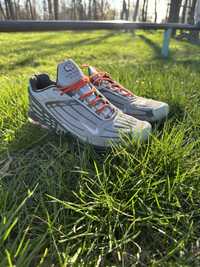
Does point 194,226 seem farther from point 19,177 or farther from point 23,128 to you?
point 23,128

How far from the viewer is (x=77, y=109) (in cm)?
102

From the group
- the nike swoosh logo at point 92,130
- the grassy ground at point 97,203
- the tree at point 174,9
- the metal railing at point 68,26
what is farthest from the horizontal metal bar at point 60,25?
the tree at point 174,9

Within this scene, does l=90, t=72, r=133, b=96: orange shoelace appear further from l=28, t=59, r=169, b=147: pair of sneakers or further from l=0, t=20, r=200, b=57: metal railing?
l=0, t=20, r=200, b=57: metal railing

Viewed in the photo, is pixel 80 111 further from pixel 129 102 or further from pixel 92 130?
pixel 129 102

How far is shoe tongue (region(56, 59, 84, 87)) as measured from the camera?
1.02 meters

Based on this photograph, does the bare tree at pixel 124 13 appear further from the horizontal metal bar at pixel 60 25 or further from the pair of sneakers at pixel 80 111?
the pair of sneakers at pixel 80 111

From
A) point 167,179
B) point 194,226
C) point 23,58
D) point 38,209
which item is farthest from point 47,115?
point 23,58

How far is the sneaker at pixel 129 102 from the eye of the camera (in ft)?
3.69

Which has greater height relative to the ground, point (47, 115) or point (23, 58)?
point (47, 115)

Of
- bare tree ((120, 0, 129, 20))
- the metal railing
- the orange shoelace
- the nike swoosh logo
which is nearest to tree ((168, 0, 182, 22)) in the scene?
the metal railing

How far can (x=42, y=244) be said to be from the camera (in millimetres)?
634

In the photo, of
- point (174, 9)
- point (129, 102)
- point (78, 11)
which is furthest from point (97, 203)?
point (78, 11)

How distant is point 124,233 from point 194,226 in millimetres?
186

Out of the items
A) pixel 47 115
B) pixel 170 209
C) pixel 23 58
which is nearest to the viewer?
pixel 170 209
